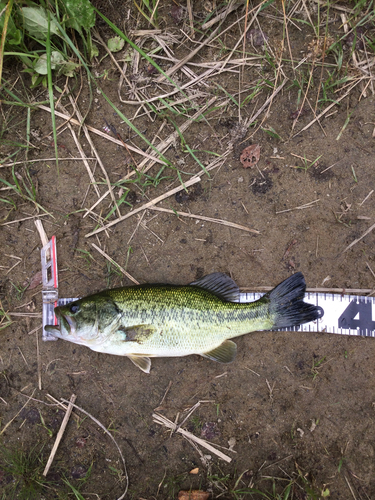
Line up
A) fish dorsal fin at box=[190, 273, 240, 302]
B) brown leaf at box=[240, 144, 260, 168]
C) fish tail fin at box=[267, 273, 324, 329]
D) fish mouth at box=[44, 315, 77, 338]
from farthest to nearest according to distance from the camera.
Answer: brown leaf at box=[240, 144, 260, 168] → fish dorsal fin at box=[190, 273, 240, 302] → fish tail fin at box=[267, 273, 324, 329] → fish mouth at box=[44, 315, 77, 338]

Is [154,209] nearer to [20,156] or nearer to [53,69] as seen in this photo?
[20,156]

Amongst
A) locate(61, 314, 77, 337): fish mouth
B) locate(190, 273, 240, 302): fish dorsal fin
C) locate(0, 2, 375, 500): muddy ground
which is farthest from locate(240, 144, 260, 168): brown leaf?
locate(61, 314, 77, 337): fish mouth

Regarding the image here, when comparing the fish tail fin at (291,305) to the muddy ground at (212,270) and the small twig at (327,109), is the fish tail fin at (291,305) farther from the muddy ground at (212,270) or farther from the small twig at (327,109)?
the small twig at (327,109)

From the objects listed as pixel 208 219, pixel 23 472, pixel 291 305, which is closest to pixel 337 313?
pixel 291 305

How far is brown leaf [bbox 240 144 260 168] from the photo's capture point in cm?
419

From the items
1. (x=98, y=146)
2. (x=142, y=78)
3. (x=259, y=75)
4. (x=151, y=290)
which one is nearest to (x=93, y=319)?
(x=151, y=290)

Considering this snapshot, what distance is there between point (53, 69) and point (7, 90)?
0.62 metres

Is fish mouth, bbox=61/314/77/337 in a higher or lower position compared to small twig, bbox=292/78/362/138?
lower

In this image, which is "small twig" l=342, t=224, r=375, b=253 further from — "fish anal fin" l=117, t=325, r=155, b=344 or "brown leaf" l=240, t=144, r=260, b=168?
"fish anal fin" l=117, t=325, r=155, b=344

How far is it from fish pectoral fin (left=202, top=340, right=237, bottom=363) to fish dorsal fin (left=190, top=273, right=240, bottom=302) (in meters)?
0.52

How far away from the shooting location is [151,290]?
3.78m

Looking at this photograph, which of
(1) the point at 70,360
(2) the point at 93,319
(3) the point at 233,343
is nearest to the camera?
(2) the point at 93,319

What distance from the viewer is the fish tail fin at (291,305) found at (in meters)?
3.81

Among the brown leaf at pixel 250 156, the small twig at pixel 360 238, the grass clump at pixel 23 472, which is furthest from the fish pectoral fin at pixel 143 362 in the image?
the small twig at pixel 360 238
